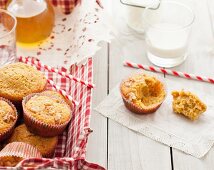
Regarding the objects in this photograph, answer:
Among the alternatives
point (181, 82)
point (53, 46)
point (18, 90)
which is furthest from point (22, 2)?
point (181, 82)

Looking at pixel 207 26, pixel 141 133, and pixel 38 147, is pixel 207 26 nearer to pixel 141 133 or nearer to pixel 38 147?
pixel 141 133

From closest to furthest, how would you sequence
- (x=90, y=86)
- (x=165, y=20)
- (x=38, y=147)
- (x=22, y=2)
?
(x=38, y=147) → (x=90, y=86) → (x=22, y=2) → (x=165, y=20)

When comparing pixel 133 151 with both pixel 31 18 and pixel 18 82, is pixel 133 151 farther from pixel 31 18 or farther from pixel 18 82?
pixel 31 18

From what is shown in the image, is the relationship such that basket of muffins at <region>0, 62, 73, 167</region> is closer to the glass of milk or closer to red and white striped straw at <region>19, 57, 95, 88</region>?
red and white striped straw at <region>19, 57, 95, 88</region>

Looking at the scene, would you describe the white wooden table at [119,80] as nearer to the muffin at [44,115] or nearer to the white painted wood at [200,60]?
the white painted wood at [200,60]

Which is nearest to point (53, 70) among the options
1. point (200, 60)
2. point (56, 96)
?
point (56, 96)

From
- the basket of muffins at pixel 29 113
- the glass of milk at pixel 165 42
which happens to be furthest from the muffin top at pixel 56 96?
the glass of milk at pixel 165 42

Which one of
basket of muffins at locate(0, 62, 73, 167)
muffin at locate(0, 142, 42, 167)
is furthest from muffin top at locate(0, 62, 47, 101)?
muffin at locate(0, 142, 42, 167)
